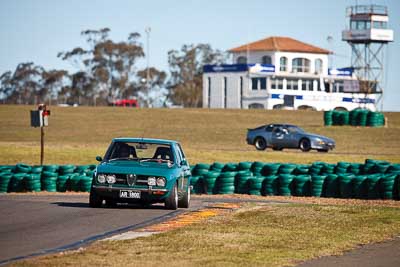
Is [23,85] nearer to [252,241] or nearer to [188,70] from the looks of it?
[188,70]

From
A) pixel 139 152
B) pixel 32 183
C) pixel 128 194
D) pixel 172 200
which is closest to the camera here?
pixel 128 194

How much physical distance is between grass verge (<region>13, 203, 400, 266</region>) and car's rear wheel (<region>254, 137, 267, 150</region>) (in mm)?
29410

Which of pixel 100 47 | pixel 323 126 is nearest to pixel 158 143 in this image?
pixel 323 126

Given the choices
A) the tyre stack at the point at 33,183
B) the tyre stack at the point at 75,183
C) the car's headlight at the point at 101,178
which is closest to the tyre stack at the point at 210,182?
→ the tyre stack at the point at 75,183

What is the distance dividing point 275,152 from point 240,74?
199 ft

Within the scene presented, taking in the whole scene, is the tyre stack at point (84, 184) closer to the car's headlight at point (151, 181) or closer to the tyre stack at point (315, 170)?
the tyre stack at point (315, 170)

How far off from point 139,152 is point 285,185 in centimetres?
744

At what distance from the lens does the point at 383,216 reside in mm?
18438

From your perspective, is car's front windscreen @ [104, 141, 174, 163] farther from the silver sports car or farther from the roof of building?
the roof of building

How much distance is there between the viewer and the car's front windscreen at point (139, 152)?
63.7 feet

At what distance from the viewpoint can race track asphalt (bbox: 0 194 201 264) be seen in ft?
42.7

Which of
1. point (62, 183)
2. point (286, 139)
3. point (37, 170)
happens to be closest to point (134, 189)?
point (62, 183)

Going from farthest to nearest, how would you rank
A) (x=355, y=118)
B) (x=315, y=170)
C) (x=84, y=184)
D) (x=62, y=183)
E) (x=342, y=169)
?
(x=355, y=118) → (x=342, y=169) → (x=315, y=170) → (x=62, y=183) → (x=84, y=184)

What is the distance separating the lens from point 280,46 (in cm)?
11088
